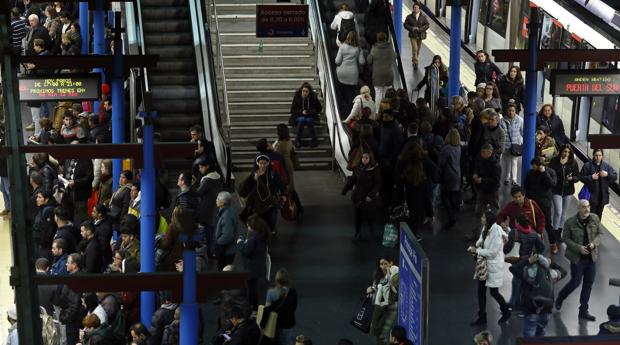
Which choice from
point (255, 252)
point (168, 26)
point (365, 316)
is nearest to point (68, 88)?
point (255, 252)

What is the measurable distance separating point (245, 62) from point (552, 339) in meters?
17.7

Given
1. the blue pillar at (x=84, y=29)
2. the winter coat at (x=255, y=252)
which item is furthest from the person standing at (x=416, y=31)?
the winter coat at (x=255, y=252)

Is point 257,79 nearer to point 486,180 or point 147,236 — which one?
point 486,180

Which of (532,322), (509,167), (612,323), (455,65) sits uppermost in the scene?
(455,65)

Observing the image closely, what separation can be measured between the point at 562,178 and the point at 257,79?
814 cm

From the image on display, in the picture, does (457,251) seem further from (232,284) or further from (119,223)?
(232,284)

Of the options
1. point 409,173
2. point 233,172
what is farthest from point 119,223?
point 233,172

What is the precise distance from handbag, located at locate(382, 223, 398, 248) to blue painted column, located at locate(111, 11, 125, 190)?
335 centimetres

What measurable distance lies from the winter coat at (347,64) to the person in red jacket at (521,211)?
276 inches

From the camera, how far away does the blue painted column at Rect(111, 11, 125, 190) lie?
59.0ft

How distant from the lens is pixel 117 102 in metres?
18.4

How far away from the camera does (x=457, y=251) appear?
18.3 m

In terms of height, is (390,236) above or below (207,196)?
below

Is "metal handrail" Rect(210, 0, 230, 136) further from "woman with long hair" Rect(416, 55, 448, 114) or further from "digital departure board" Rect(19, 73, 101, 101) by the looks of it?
"digital departure board" Rect(19, 73, 101, 101)
